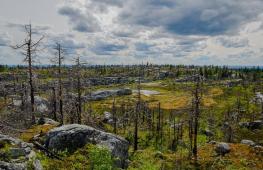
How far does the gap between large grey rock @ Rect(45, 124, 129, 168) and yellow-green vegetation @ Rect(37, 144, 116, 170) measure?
0.89 meters

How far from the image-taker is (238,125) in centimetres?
13062

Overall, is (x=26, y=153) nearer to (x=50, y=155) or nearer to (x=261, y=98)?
(x=50, y=155)

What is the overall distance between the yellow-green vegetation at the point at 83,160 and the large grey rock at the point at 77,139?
89 cm

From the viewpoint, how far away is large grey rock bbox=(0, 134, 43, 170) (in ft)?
56.8

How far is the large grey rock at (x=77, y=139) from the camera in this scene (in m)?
26.2

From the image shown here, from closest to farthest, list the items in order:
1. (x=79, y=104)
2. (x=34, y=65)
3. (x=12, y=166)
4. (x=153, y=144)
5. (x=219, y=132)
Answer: (x=12, y=166)
(x=34, y=65)
(x=79, y=104)
(x=153, y=144)
(x=219, y=132)

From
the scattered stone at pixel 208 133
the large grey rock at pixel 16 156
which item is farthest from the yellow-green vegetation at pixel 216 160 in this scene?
A: the scattered stone at pixel 208 133

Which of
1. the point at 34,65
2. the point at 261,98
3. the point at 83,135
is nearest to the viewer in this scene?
the point at 83,135

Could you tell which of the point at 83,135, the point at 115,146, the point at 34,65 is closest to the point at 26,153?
the point at 83,135

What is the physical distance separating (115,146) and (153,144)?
7043 centimetres

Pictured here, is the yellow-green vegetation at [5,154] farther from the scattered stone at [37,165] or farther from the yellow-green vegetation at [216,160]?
the yellow-green vegetation at [216,160]

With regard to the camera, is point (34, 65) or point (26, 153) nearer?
point (26, 153)

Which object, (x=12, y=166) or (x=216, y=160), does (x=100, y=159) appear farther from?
(x=216, y=160)

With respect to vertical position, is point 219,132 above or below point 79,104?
below
